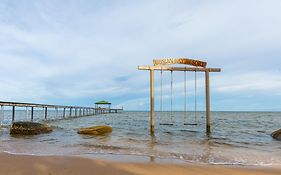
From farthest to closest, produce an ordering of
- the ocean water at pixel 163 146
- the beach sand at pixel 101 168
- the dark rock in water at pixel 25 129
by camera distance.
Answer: the dark rock in water at pixel 25 129, the ocean water at pixel 163 146, the beach sand at pixel 101 168

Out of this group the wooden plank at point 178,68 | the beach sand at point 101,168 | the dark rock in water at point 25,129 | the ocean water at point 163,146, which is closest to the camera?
the beach sand at point 101,168

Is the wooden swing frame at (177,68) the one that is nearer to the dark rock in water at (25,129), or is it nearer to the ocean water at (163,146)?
the ocean water at (163,146)

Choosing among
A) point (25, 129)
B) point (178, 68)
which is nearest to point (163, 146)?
point (178, 68)

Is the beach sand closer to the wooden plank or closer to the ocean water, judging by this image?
the ocean water

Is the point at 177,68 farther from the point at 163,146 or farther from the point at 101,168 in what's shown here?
the point at 101,168

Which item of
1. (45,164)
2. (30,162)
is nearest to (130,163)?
(45,164)

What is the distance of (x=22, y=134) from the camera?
13.7 meters

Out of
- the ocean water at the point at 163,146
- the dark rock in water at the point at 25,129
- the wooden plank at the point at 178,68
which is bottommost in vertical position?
the ocean water at the point at 163,146


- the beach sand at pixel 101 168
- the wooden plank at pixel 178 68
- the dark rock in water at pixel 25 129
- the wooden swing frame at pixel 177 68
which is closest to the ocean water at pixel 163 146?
the dark rock in water at pixel 25 129

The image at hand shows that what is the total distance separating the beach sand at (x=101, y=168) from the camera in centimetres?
520

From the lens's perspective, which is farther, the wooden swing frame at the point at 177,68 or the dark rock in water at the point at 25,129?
the dark rock in water at the point at 25,129

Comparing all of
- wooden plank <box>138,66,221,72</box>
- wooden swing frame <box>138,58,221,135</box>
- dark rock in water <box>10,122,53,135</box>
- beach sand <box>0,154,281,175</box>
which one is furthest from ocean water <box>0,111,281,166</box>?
wooden plank <box>138,66,221,72</box>

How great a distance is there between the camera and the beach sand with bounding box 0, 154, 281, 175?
5199 millimetres

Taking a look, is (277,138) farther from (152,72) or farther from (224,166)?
(224,166)
